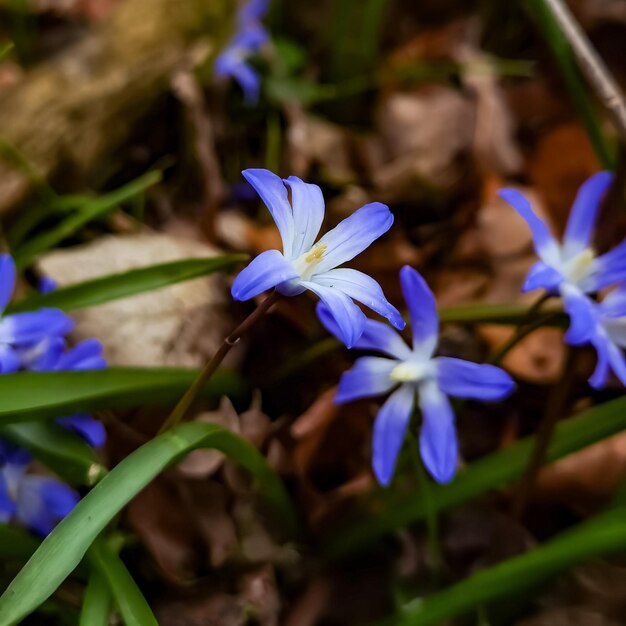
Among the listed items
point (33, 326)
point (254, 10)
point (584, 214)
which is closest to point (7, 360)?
point (33, 326)

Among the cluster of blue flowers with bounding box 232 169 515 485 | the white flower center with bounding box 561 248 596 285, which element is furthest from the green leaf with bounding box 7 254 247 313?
the white flower center with bounding box 561 248 596 285

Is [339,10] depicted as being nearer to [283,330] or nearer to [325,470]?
[283,330]

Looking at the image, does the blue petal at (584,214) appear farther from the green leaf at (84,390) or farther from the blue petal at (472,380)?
the green leaf at (84,390)

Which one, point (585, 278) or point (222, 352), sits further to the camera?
point (585, 278)

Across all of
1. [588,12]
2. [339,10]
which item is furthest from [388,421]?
[588,12]

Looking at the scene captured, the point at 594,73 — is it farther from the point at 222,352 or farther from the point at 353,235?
the point at 222,352

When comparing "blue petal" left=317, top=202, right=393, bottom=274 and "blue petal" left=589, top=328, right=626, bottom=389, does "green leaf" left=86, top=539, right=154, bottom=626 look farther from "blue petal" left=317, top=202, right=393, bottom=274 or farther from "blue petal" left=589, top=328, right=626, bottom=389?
"blue petal" left=589, top=328, right=626, bottom=389
